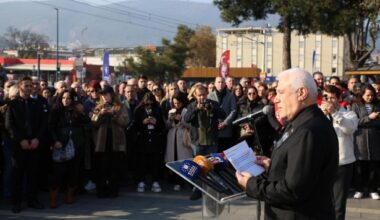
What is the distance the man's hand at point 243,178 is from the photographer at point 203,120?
5.13m

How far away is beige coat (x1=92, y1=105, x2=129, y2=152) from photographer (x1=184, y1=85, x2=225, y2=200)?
3.36 ft

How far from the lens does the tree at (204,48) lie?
3347 inches

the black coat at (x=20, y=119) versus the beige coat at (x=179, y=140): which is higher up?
the black coat at (x=20, y=119)

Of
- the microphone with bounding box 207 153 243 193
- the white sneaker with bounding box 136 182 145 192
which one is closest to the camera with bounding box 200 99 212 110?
the white sneaker with bounding box 136 182 145 192

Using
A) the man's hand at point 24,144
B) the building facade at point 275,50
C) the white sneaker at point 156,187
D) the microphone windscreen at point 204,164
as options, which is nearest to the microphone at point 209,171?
the microphone windscreen at point 204,164

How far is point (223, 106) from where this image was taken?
9.46 meters

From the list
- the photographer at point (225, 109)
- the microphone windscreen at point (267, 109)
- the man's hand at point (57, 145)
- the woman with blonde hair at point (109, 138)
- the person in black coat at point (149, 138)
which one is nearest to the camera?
the microphone windscreen at point (267, 109)

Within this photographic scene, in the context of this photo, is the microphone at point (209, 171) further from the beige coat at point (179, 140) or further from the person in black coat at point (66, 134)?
the beige coat at point (179, 140)

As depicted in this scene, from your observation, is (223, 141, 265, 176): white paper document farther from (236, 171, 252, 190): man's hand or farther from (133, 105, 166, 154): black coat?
(133, 105, 166, 154): black coat

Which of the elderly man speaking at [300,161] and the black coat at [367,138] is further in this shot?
the black coat at [367,138]

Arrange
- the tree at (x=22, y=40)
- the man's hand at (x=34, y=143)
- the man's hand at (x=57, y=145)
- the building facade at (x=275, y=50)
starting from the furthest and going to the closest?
1. the tree at (x=22, y=40)
2. the building facade at (x=275, y=50)
3. the man's hand at (x=57, y=145)
4. the man's hand at (x=34, y=143)

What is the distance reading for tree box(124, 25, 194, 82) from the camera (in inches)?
2409

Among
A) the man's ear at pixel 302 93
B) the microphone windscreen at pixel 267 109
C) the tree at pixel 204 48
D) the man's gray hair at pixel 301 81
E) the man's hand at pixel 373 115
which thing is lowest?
the man's hand at pixel 373 115

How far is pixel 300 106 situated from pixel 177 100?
599 centimetres
